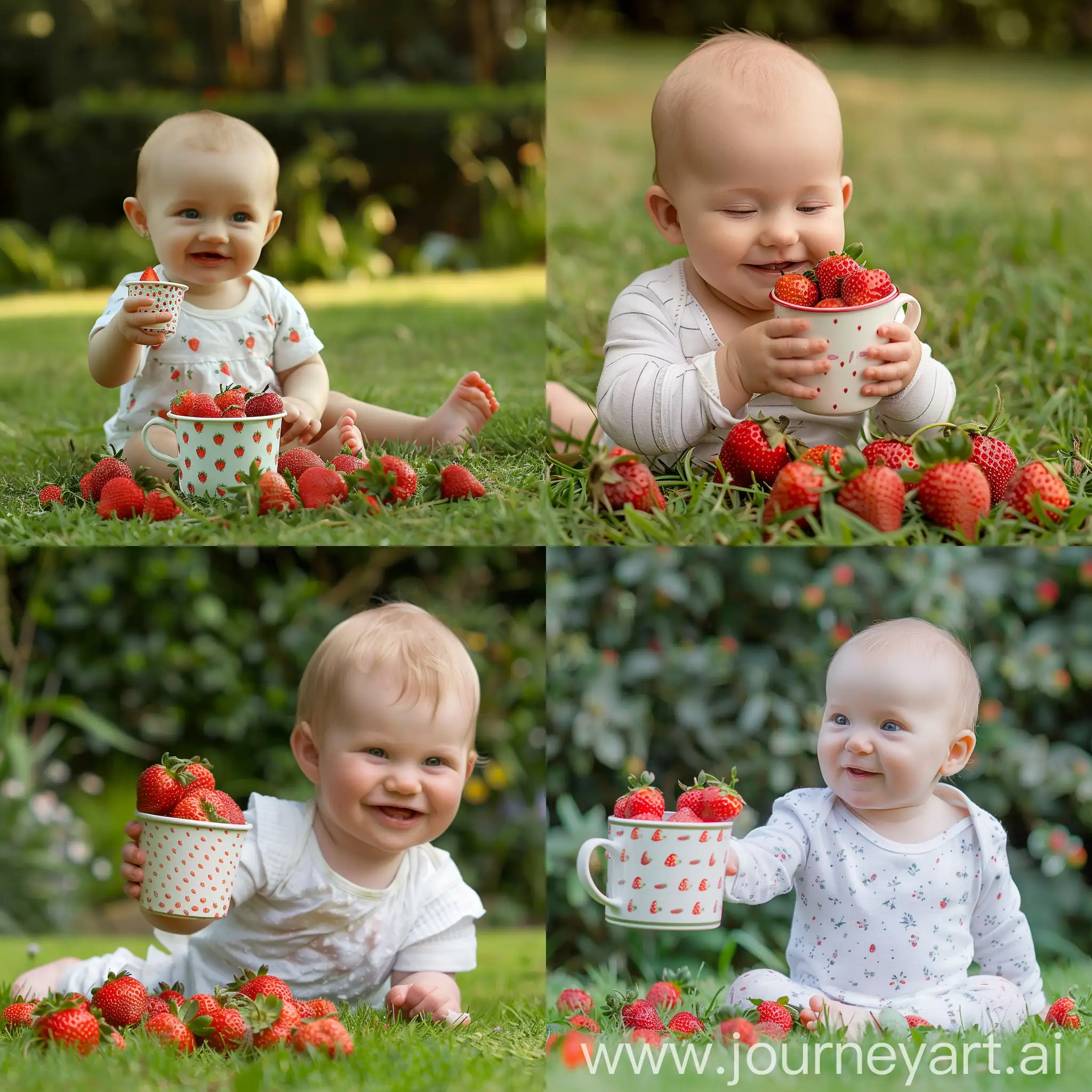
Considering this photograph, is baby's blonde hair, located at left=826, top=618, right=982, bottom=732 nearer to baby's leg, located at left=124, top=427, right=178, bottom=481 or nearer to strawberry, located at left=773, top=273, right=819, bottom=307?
strawberry, located at left=773, top=273, right=819, bottom=307

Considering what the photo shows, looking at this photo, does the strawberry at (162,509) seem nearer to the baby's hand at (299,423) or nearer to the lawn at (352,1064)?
the baby's hand at (299,423)

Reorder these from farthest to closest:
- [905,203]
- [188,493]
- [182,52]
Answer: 1. [182,52]
2. [905,203]
3. [188,493]

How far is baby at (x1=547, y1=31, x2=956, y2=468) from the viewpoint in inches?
98.4

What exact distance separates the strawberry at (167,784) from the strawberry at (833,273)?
1.39 m

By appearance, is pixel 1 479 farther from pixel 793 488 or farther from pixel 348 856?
pixel 793 488

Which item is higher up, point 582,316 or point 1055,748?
point 582,316

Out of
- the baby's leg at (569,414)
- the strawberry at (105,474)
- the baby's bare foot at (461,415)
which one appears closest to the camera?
the strawberry at (105,474)

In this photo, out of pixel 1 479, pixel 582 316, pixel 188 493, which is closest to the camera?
pixel 188 493

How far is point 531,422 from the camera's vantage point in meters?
3.04

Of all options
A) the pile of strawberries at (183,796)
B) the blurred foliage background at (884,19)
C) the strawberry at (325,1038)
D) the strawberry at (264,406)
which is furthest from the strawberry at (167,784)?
the blurred foliage background at (884,19)

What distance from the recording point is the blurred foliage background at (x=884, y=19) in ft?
42.3

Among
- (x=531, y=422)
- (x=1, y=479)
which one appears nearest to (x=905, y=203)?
(x=531, y=422)

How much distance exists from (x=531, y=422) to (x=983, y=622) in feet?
4.13

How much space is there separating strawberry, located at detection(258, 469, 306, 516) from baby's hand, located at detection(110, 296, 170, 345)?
367mm
